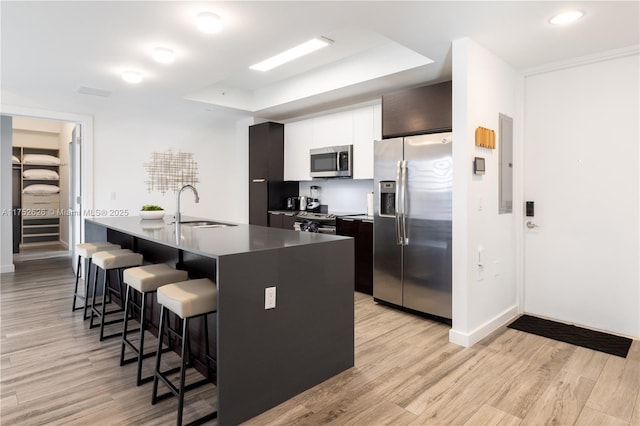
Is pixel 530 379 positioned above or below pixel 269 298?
below

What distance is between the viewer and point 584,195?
10.8 feet

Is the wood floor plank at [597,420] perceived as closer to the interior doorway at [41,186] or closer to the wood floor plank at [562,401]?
the wood floor plank at [562,401]

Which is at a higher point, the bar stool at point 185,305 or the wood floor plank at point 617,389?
the bar stool at point 185,305

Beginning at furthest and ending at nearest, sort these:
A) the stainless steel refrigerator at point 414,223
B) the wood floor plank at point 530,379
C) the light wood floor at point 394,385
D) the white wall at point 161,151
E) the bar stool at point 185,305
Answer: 1. the white wall at point 161,151
2. the stainless steel refrigerator at point 414,223
3. the wood floor plank at point 530,379
4. the light wood floor at point 394,385
5. the bar stool at point 185,305

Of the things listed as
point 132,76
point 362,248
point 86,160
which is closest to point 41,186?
point 86,160

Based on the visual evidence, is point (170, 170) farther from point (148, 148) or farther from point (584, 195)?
point (584, 195)

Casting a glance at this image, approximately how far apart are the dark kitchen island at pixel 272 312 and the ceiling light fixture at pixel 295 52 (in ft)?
6.57

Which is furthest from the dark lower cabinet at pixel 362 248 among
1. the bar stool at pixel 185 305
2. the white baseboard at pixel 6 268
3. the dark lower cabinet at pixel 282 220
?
the white baseboard at pixel 6 268

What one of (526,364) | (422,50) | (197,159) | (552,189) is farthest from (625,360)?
(197,159)

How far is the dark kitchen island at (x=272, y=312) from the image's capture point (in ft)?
6.16

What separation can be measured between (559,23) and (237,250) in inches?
105

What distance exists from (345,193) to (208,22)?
10.1ft

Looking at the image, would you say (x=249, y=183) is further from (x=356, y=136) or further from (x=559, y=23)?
(x=559, y=23)

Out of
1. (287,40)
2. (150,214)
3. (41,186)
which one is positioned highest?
(287,40)
